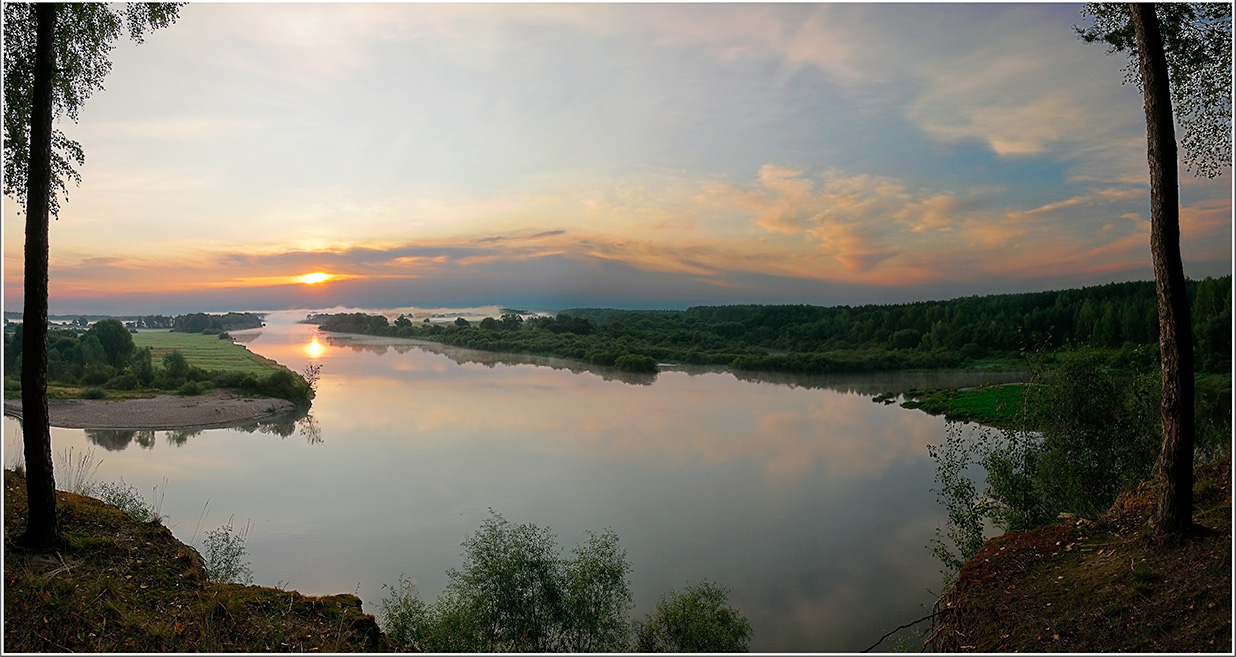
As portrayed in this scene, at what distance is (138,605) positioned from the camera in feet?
13.3

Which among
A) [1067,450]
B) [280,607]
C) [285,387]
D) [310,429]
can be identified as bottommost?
[310,429]

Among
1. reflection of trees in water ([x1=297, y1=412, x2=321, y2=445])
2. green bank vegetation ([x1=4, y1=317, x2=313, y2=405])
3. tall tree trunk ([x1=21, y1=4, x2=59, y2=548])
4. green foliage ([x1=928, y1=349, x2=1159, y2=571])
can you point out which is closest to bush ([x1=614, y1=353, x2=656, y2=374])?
green bank vegetation ([x1=4, y1=317, x2=313, y2=405])

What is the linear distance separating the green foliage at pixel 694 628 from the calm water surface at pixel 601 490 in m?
0.76

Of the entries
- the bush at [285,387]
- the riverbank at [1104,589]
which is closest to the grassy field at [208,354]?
the bush at [285,387]

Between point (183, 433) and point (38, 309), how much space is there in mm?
20496

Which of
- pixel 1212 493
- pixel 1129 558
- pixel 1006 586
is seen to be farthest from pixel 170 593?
pixel 1212 493

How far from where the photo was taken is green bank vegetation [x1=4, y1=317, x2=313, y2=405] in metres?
23.0

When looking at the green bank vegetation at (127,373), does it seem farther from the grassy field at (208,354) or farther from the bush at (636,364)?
the bush at (636,364)

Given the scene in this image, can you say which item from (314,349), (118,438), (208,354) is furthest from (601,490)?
(314,349)

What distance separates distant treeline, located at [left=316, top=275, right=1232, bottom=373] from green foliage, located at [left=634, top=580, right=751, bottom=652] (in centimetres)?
1702

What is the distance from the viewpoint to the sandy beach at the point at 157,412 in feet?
71.1

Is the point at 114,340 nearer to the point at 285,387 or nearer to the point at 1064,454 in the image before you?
A: the point at 285,387

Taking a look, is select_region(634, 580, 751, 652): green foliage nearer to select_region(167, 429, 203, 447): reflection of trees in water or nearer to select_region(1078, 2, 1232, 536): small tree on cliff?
select_region(1078, 2, 1232, 536): small tree on cliff

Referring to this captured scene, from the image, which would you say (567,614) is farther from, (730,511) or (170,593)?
(730,511)
